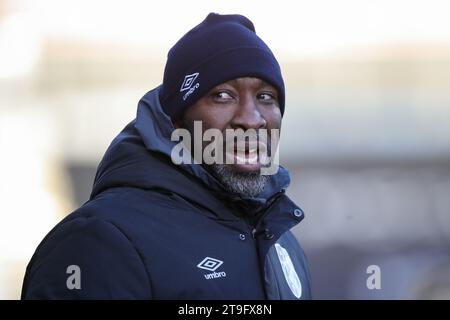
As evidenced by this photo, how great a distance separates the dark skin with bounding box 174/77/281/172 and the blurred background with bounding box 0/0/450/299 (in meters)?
2.72

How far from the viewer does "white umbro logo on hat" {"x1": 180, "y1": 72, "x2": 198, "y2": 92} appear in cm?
195

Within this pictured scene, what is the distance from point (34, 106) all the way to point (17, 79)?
0.21 m

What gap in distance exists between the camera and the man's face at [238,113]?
74.5 inches

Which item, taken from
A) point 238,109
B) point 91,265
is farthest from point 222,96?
point 91,265

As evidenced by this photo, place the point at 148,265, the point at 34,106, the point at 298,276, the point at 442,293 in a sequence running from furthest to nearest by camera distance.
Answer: the point at 34,106, the point at 442,293, the point at 298,276, the point at 148,265

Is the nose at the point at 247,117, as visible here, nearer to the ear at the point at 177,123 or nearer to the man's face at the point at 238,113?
the man's face at the point at 238,113

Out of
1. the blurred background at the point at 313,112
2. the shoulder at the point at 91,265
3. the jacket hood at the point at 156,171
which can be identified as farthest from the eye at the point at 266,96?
the blurred background at the point at 313,112

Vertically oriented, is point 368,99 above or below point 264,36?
below

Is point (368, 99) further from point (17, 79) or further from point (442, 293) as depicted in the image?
point (17, 79)

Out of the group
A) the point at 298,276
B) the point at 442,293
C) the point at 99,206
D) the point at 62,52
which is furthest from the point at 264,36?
the point at 99,206

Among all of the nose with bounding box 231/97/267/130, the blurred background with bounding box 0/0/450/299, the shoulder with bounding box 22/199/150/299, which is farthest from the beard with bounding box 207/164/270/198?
the blurred background with bounding box 0/0/450/299

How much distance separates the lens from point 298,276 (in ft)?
6.82

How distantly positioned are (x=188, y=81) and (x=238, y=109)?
0.15 m

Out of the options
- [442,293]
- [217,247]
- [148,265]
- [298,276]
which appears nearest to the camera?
[148,265]
